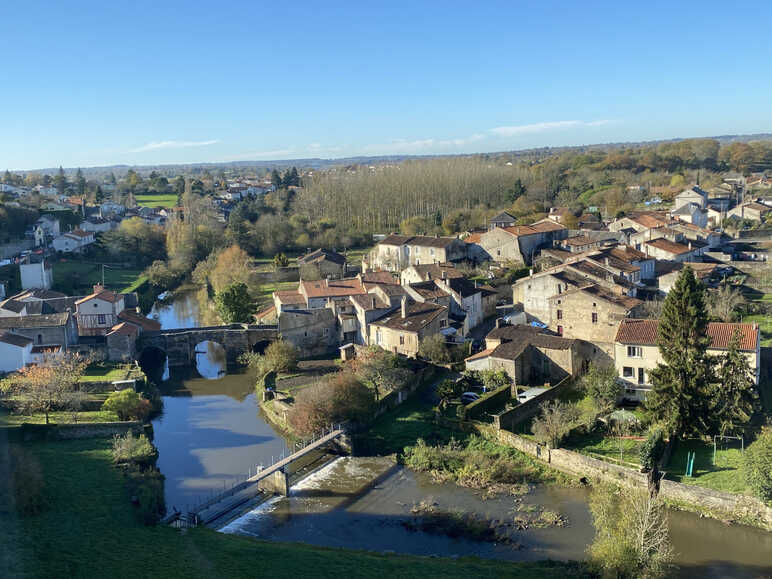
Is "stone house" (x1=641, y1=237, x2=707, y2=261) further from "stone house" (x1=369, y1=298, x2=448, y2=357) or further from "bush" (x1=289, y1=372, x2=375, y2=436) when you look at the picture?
"bush" (x1=289, y1=372, x2=375, y2=436)

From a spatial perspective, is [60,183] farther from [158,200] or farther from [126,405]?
[126,405]

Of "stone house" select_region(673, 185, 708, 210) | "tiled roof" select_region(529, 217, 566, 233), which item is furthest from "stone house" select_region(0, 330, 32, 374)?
"stone house" select_region(673, 185, 708, 210)

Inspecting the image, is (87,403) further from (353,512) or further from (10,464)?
(353,512)

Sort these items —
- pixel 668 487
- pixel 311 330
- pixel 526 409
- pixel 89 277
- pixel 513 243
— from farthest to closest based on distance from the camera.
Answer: pixel 89 277 → pixel 513 243 → pixel 311 330 → pixel 526 409 → pixel 668 487

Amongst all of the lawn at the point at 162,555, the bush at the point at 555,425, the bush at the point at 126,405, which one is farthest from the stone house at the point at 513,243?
the lawn at the point at 162,555

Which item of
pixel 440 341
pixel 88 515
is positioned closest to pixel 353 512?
pixel 88 515

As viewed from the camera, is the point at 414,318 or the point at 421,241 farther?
the point at 421,241

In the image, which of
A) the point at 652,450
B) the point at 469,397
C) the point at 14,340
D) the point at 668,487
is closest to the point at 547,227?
the point at 469,397
